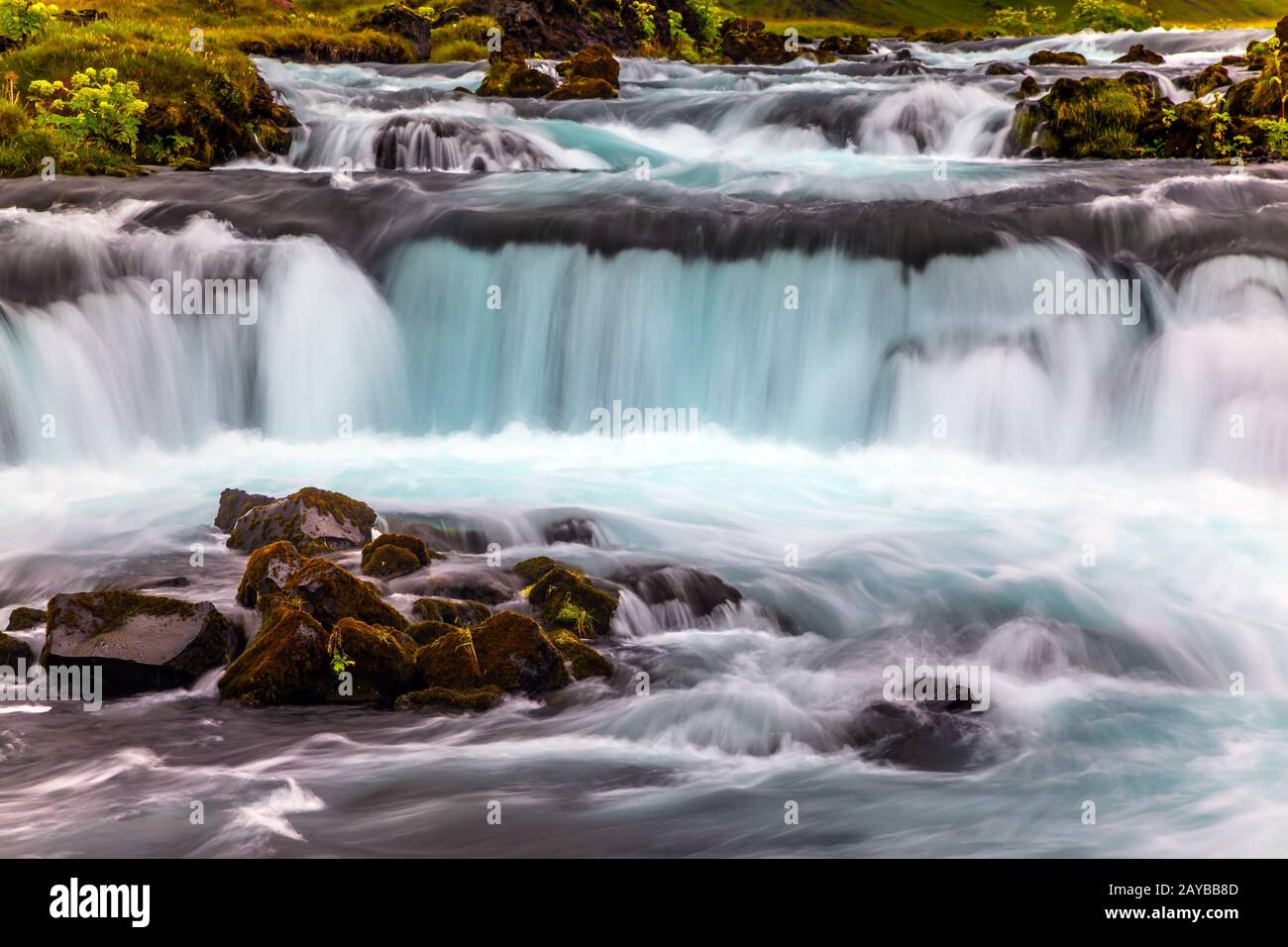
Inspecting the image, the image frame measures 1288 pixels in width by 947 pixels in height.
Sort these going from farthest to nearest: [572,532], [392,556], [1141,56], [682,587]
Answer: [1141,56]
[572,532]
[682,587]
[392,556]

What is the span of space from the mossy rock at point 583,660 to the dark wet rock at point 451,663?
1.81ft

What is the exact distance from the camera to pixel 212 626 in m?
8.22

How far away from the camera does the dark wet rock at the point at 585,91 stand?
83.1 feet

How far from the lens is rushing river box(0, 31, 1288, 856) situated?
6.92m

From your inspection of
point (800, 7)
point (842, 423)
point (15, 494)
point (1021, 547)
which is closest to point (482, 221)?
point (842, 423)

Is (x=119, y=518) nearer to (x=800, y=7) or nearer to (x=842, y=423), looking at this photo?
(x=842, y=423)

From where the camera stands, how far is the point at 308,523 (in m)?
9.91

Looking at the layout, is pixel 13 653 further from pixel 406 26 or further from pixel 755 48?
pixel 755 48

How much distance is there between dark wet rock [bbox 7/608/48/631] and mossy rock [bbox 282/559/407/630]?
6.66ft

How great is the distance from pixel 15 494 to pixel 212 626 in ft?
16.6

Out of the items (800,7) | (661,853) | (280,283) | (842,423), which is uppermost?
(800,7)

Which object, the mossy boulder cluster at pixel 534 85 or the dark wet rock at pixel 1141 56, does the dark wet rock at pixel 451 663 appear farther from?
the dark wet rock at pixel 1141 56
